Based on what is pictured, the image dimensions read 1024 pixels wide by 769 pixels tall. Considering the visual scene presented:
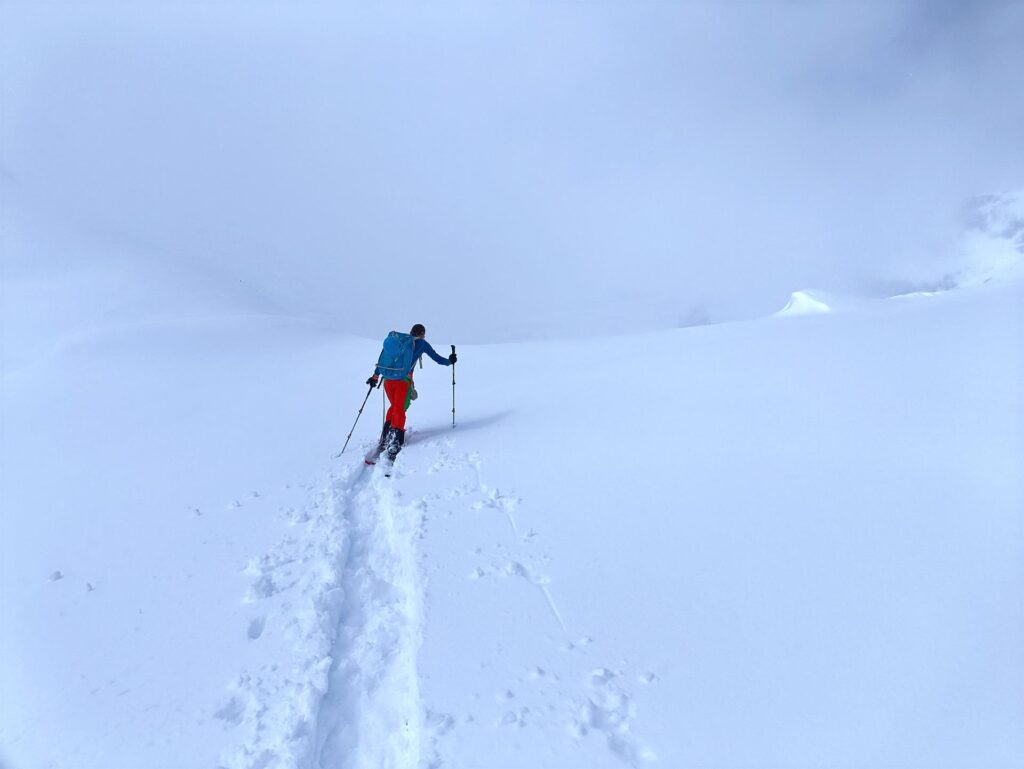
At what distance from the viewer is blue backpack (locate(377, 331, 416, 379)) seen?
27.7 feet

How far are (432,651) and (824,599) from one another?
8.35 ft

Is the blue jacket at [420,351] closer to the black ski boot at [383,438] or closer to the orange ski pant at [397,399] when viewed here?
the orange ski pant at [397,399]

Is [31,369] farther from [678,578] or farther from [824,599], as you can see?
[824,599]

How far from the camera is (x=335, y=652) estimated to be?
3582 millimetres

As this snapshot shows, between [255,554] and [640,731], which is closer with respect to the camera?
[640,731]

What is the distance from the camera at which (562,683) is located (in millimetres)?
3100

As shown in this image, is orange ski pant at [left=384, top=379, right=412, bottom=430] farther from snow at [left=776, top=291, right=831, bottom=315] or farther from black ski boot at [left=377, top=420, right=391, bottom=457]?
snow at [left=776, top=291, right=831, bottom=315]

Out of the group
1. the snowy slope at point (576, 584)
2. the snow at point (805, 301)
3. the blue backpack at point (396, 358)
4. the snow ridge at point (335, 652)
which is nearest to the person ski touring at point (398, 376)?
the blue backpack at point (396, 358)

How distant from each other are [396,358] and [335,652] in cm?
544

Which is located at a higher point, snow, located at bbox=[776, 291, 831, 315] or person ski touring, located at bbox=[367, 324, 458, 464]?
snow, located at bbox=[776, 291, 831, 315]

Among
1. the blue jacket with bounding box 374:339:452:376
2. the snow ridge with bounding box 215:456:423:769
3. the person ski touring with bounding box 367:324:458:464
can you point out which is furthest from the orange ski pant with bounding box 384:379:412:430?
the snow ridge with bounding box 215:456:423:769

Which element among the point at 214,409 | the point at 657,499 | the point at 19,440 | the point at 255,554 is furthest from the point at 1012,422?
the point at 19,440

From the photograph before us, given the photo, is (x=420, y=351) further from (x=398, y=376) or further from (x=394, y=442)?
(x=394, y=442)

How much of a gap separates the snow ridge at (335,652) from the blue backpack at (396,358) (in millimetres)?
3289
